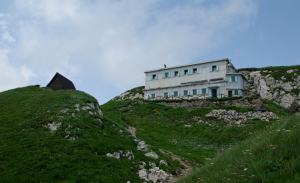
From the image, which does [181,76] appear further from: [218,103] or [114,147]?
[114,147]

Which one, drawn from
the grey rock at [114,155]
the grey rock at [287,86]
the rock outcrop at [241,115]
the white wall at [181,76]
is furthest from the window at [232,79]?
the grey rock at [114,155]

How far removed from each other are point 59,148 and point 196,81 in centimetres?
4075

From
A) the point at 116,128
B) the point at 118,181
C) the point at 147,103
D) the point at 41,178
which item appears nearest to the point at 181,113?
the point at 147,103

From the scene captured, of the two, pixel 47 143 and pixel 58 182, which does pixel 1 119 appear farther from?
pixel 58 182

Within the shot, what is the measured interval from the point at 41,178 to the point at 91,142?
5410mm

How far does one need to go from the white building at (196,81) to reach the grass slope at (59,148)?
30.7m

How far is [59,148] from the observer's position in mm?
15805

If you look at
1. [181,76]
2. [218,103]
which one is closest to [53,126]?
[218,103]

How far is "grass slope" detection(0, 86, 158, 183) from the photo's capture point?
1316 centimetres

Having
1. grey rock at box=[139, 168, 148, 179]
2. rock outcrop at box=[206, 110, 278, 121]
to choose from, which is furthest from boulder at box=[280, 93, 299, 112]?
grey rock at box=[139, 168, 148, 179]

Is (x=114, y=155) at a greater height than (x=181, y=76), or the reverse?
(x=181, y=76)

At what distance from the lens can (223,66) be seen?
4953 cm

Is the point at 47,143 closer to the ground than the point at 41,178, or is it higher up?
higher up

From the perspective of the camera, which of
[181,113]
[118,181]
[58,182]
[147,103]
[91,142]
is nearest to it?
[58,182]
